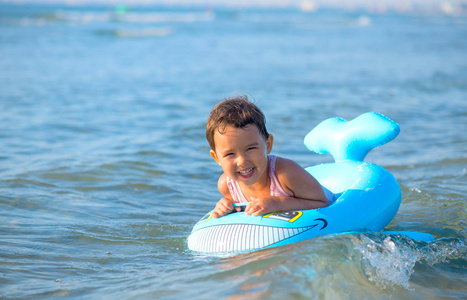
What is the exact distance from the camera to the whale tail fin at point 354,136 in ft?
13.1

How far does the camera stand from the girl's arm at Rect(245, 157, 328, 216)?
3.21m

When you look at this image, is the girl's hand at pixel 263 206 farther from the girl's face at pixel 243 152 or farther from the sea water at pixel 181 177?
the sea water at pixel 181 177

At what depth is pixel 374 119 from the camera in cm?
411

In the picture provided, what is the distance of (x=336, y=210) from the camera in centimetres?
333

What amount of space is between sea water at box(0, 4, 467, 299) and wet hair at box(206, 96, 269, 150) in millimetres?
555

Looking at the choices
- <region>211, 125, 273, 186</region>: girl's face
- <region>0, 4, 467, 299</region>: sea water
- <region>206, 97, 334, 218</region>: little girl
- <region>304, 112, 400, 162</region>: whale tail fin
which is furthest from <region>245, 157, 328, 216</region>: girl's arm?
<region>304, 112, 400, 162</region>: whale tail fin

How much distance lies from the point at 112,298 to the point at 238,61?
1354 centimetres

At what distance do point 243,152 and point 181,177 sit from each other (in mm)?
2555

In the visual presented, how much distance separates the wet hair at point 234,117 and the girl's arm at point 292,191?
262 mm

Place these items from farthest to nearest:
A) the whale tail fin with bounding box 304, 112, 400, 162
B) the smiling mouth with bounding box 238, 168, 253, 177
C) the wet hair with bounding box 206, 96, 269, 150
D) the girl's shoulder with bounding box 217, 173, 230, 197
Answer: the whale tail fin with bounding box 304, 112, 400, 162
the girl's shoulder with bounding box 217, 173, 230, 197
the smiling mouth with bounding box 238, 168, 253, 177
the wet hair with bounding box 206, 96, 269, 150

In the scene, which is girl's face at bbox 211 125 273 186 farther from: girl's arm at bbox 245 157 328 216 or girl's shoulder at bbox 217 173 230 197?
girl's shoulder at bbox 217 173 230 197

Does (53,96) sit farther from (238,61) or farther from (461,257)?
(461,257)

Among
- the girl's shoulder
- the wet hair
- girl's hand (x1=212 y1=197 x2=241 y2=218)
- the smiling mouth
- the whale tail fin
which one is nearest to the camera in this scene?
the wet hair

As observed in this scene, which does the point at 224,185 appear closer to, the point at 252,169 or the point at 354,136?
the point at 252,169
